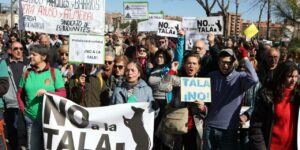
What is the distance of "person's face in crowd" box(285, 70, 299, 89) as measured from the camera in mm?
3775

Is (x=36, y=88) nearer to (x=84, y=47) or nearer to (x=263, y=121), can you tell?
(x=84, y=47)

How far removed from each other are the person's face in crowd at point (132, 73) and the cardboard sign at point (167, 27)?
183 inches

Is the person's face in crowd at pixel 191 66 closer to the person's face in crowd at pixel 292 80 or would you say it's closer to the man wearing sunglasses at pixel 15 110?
the person's face in crowd at pixel 292 80

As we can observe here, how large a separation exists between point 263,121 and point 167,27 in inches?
242

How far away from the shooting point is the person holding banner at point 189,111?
5078 millimetres

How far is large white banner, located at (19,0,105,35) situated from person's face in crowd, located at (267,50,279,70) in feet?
8.79

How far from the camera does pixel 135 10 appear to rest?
1281cm

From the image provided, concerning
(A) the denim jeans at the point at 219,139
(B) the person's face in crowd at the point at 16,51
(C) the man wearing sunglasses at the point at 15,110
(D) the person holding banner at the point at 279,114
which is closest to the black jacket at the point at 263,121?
(D) the person holding banner at the point at 279,114

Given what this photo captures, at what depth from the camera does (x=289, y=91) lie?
12.3 feet

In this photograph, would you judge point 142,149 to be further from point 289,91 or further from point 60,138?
point 289,91

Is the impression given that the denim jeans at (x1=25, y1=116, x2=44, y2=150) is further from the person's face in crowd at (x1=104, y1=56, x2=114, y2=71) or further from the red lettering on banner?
the red lettering on banner

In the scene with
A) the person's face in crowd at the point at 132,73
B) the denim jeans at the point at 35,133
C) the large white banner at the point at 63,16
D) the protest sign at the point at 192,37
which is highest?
the large white banner at the point at 63,16

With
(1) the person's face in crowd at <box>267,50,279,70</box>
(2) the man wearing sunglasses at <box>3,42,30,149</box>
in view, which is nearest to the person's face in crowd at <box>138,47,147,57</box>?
(2) the man wearing sunglasses at <box>3,42,30,149</box>

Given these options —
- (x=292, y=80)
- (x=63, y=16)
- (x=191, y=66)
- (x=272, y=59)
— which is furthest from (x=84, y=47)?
(x=292, y=80)
